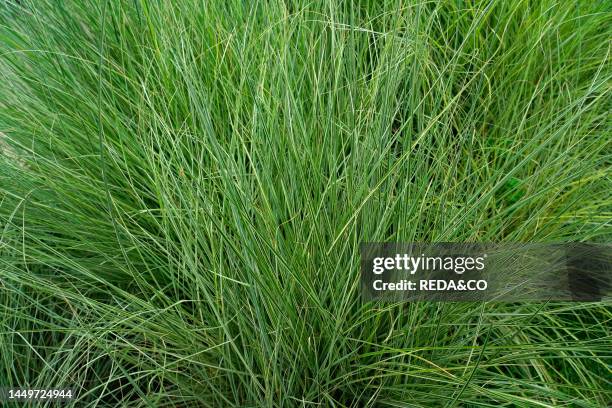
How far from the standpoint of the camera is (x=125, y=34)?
2135 millimetres

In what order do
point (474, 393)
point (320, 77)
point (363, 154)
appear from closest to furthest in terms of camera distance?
point (474, 393), point (363, 154), point (320, 77)

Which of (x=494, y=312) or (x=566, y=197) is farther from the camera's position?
(x=566, y=197)

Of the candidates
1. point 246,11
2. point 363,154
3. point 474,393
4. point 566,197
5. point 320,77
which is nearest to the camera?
point 474,393

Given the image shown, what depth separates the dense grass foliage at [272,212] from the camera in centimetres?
155

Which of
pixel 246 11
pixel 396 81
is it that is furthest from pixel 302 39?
pixel 396 81

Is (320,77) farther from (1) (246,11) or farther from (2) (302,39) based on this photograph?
(1) (246,11)

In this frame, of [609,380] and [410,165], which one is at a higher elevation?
[410,165]

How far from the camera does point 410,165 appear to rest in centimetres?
169

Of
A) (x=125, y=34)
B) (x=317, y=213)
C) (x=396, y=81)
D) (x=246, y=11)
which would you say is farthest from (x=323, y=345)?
(x=125, y=34)

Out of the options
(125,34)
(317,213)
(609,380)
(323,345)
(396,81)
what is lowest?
(609,380)

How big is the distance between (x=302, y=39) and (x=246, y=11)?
19 centimetres

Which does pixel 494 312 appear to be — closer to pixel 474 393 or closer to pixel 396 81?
pixel 474 393

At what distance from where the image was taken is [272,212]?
63.9 inches

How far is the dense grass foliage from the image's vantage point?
61.0 inches
